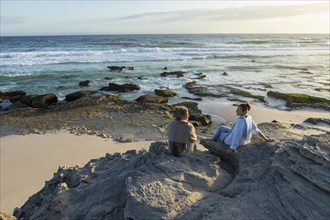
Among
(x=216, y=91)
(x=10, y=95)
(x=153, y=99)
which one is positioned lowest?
(x=216, y=91)

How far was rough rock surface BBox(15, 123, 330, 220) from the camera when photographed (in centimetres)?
433

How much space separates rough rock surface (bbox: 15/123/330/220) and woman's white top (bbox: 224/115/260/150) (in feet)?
0.49

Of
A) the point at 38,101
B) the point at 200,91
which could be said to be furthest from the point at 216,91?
the point at 38,101

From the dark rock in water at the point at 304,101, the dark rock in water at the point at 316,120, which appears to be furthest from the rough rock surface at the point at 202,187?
the dark rock in water at the point at 304,101

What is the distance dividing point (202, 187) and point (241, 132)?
1.48 meters

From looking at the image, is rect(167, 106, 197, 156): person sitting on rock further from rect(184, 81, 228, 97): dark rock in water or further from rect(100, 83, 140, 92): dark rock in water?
rect(100, 83, 140, 92): dark rock in water

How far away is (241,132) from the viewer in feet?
19.8

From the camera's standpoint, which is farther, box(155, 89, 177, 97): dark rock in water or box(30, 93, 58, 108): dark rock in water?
box(155, 89, 177, 97): dark rock in water

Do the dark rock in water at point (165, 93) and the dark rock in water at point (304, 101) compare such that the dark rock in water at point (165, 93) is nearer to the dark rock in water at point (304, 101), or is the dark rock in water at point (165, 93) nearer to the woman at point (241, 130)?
the dark rock in water at point (304, 101)

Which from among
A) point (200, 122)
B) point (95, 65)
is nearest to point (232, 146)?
point (200, 122)

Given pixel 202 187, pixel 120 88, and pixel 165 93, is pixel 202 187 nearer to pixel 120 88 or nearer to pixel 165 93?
pixel 165 93

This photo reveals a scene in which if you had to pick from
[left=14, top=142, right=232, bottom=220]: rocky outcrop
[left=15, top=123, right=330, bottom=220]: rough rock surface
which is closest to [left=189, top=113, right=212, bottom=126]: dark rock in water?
[left=15, top=123, right=330, bottom=220]: rough rock surface

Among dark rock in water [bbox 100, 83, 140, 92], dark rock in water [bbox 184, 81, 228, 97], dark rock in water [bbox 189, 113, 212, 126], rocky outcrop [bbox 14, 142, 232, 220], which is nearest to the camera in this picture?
rocky outcrop [bbox 14, 142, 232, 220]

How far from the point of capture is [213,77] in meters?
25.7
